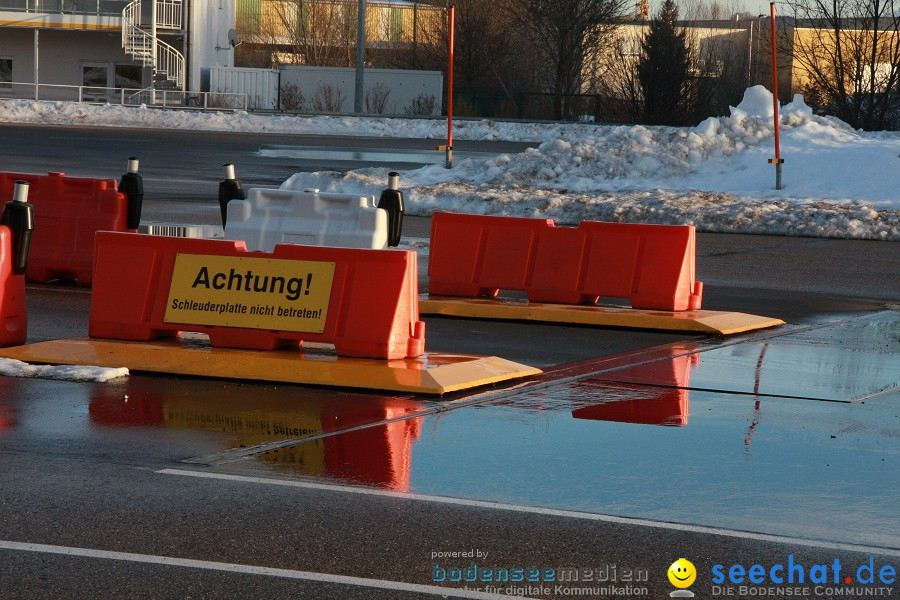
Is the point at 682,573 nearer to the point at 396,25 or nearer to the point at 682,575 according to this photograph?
the point at 682,575

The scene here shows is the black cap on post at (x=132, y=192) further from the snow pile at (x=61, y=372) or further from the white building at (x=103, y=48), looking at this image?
the white building at (x=103, y=48)

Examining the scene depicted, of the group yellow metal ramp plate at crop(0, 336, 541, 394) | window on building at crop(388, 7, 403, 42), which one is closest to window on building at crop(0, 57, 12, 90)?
window on building at crop(388, 7, 403, 42)

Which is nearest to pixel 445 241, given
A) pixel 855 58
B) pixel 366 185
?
pixel 366 185

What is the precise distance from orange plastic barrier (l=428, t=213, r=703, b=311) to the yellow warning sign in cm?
366

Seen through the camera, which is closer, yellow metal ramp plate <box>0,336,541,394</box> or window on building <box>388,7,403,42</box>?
yellow metal ramp plate <box>0,336,541,394</box>

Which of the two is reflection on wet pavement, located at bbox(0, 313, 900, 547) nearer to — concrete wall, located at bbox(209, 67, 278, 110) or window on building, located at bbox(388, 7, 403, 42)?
concrete wall, located at bbox(209, 67, 278, 110)

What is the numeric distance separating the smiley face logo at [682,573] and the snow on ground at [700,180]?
15.9m

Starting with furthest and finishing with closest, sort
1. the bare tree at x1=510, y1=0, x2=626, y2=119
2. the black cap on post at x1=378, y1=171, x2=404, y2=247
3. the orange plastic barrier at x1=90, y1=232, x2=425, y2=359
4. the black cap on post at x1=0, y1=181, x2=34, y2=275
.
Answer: the bare tree at x1=510, y1=0, x2=626, y2=119 < the black cap on post at x1=378, y1=171, x2=404, y2=247 < the black cap on post at x1=0, y1=181, x2=34, y2=275 < the orange plastic barrier at x1=90, y1=232, x2=425, y2=359

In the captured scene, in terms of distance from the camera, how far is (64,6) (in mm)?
58844

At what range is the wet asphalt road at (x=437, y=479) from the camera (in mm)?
5188

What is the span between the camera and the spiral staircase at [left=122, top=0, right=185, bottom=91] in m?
57.3

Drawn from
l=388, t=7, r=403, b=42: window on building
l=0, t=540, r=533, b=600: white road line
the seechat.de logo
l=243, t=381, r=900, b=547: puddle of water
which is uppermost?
l=388, t=7, r=403, b=42: window on building

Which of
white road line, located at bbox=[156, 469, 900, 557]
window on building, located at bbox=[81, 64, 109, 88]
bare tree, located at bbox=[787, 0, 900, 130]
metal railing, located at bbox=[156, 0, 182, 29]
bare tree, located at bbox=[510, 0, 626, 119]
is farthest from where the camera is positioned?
bare tree, located at bbox=[510, 0, 626, 119]

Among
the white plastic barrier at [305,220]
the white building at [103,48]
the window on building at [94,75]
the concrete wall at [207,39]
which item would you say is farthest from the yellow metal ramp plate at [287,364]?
the window on building at [94,75]
